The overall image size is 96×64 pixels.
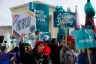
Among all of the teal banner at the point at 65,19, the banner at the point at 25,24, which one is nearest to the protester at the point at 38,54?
the banner at the point at 25,24

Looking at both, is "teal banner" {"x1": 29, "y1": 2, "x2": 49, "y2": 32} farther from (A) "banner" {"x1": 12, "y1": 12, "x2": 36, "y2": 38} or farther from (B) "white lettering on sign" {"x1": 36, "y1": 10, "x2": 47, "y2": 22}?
(A) "banner" {"x1": 12, "y1": 12, "x2": 36, "y2": 38}

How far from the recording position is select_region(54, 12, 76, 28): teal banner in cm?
927

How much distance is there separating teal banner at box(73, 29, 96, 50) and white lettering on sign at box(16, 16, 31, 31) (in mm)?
3032

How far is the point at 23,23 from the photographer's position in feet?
26.9

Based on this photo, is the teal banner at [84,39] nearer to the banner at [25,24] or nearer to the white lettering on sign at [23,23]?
the banner at [25,24]

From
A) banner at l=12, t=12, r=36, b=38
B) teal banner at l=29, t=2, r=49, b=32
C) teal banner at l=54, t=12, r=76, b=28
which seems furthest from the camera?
teal banner at l=54, t=12, r=76, b=28

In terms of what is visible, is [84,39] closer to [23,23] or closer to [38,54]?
[38,54]

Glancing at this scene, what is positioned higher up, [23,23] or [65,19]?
[65,19]

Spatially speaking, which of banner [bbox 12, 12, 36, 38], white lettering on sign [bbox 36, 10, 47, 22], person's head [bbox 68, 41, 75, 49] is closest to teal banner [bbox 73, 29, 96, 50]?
person's head [bbox 68, 41, 75, 49]

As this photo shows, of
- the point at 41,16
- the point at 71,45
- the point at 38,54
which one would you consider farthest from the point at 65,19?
the point at 38,54

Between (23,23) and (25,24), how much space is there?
0.35 ft

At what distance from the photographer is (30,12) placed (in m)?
8.04

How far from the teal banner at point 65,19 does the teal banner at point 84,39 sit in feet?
13.3

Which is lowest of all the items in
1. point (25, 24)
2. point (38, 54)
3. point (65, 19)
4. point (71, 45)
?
point (38, 54)
